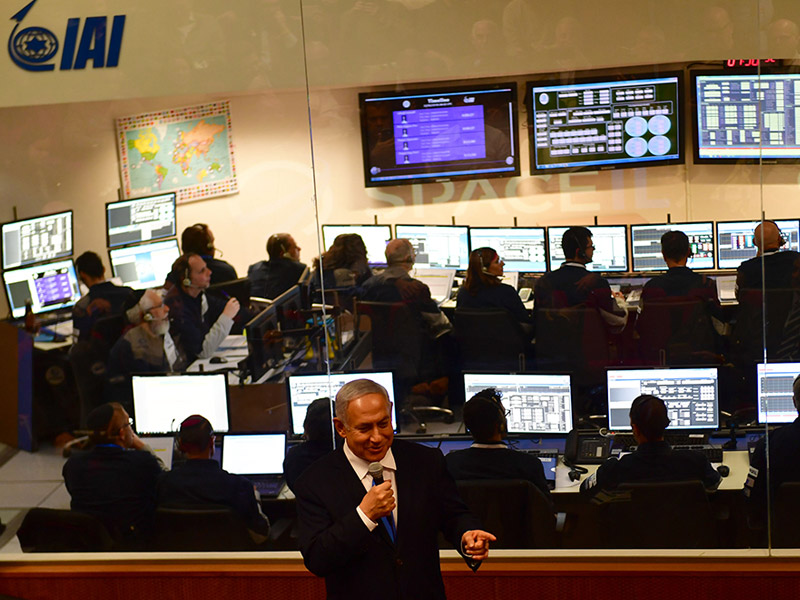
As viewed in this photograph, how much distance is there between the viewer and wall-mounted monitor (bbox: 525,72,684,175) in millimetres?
4281

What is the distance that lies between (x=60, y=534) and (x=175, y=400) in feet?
2.73

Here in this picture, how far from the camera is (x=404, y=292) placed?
180 inches

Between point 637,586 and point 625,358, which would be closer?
point 637,586

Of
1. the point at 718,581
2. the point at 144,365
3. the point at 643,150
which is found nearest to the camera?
the point at 718,581

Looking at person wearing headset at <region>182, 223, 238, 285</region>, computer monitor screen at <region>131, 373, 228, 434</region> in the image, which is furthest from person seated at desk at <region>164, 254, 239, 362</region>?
computer monitor screen at <region>131, 373, 228, 434</region>

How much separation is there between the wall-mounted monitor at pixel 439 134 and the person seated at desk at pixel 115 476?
175cm

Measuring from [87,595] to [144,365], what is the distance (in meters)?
1.13

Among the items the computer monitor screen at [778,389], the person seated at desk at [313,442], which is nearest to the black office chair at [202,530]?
the person seated at desk at [313,442]

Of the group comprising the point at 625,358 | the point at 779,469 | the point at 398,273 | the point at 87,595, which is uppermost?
the point at 398,273

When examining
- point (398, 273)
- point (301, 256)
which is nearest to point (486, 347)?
point (398, 273)

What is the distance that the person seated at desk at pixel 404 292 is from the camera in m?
4.52

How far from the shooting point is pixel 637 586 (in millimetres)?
3957

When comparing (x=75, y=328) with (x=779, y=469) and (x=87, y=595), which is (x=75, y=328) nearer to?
(x=87, y=595)

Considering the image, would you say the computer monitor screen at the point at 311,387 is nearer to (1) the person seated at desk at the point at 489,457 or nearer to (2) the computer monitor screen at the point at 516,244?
(1) the person seated at desk at the point at 489,457
